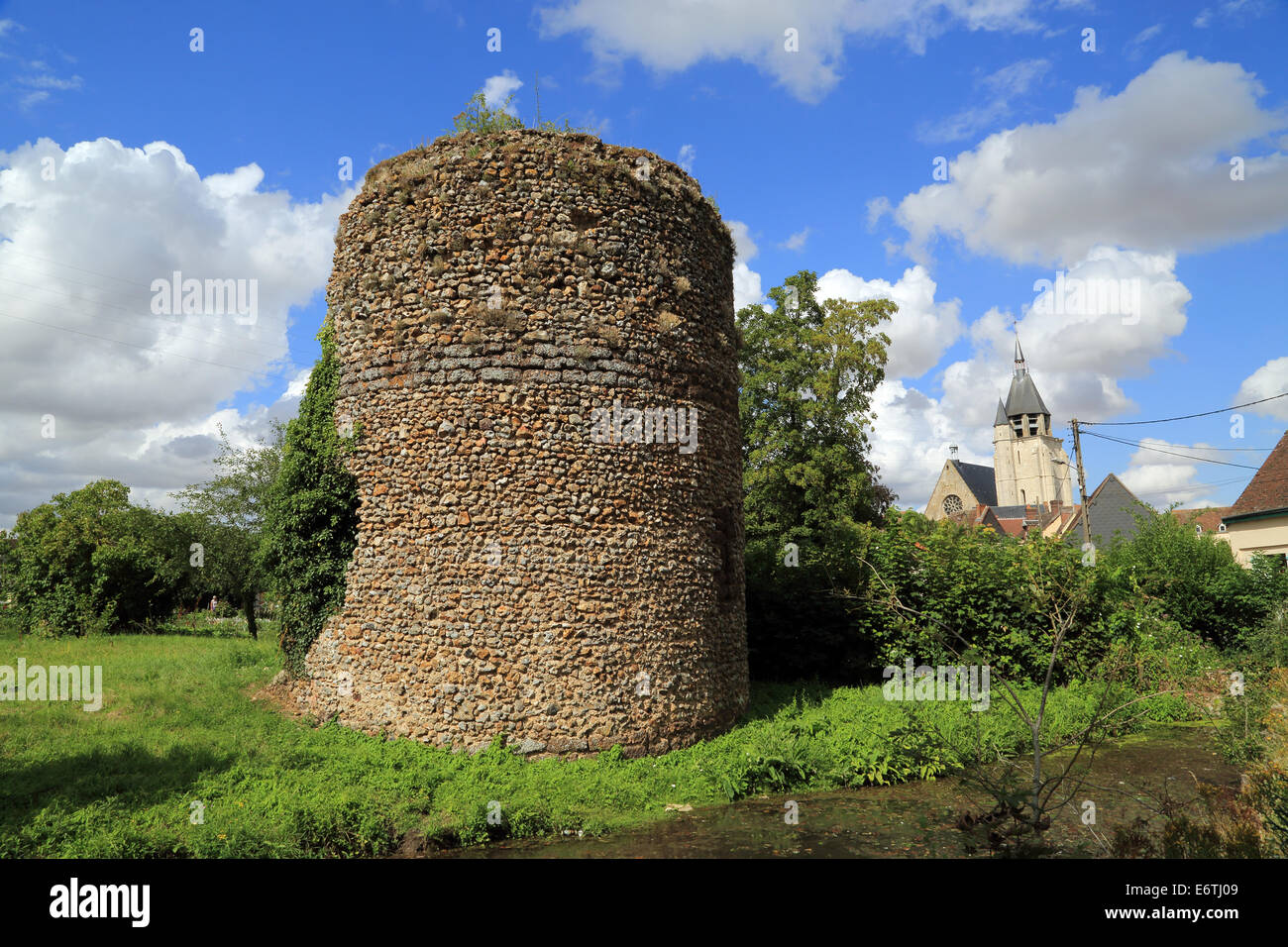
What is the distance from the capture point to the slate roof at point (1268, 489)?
23422 millimetres

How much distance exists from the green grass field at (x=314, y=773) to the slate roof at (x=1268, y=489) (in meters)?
18.0

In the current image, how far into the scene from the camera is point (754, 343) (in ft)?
83.8

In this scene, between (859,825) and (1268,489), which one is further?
(1268,489)

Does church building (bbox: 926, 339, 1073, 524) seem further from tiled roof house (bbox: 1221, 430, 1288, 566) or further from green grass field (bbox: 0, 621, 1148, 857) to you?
green grass field (bbox: 0, 621, 1148, 857)

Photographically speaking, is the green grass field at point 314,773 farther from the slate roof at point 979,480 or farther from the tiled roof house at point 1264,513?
the slate roof at point 979,480

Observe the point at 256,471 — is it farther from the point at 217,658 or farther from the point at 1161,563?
the point at 1161,563

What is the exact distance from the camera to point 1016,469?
81.4 meters

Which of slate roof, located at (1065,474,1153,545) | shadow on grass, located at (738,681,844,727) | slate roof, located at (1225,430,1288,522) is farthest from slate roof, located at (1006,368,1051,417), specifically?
shadow on grass, located at (738,681,844,727)

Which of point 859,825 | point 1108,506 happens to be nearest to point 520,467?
point 859,825

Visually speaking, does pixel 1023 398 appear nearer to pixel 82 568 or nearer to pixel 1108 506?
pixel 1108 506

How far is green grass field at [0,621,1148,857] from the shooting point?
6598mm

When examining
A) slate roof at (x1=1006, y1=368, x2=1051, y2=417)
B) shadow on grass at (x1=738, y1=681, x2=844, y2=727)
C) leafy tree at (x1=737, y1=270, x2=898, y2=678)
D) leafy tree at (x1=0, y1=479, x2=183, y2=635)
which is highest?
slate roof at (x1=1006, y1=368, x2=1051, y2=417)

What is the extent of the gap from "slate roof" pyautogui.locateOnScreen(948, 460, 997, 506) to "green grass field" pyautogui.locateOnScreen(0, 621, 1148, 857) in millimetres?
72681

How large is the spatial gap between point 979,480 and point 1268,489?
59.5 metres
